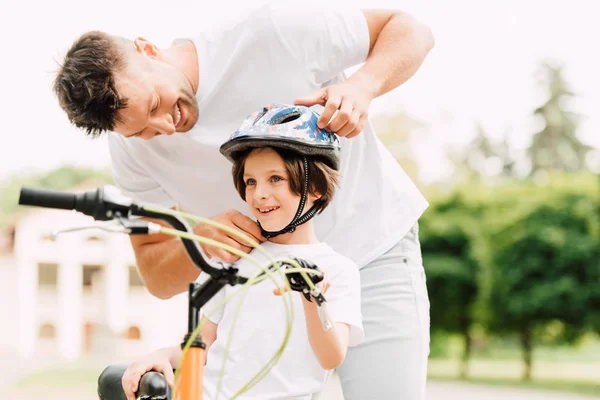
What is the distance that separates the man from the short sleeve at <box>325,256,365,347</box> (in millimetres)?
326

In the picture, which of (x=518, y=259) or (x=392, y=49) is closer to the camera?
(x=392, y=49)

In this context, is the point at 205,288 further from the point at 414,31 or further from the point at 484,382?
the point at 484,382

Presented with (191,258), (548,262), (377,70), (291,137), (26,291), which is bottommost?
(26,291)

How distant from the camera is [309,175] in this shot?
108 inches

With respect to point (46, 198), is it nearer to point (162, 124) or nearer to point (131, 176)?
point (162, 124)

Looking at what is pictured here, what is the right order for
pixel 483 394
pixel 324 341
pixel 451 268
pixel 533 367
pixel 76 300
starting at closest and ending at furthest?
pixel 324 341 < pixel 483 394 < pixel 451 268 < pixel 533 367 < pixel 76 300

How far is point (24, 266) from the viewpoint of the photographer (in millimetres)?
47656

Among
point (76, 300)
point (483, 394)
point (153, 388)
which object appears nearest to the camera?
point (153, 388)

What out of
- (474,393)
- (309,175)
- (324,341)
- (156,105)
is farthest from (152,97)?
(474,393)

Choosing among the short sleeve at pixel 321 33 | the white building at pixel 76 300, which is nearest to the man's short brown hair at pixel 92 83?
the short sleeve at pixel 321 33

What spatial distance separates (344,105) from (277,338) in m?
0.80

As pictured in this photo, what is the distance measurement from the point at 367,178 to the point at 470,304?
28031mm

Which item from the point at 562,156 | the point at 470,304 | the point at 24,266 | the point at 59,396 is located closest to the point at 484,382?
the point at 470,304

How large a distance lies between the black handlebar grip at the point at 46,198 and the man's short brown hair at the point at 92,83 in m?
1.23
